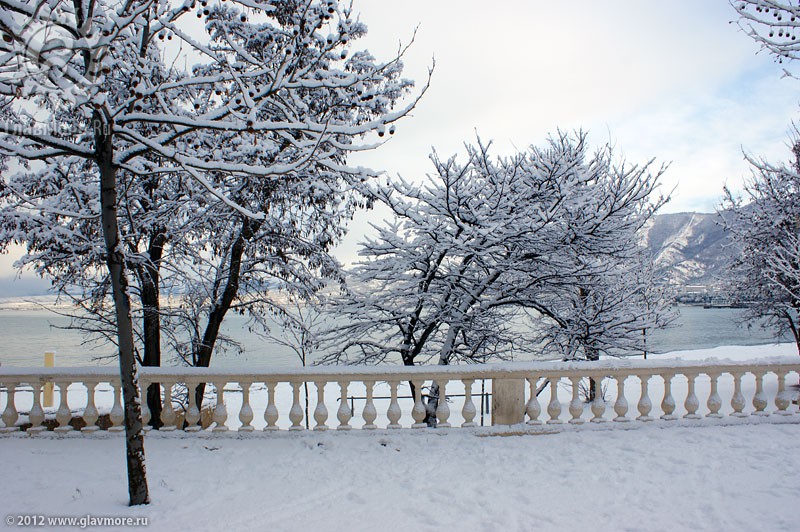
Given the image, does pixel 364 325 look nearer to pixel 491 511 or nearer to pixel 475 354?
pixel 475 354

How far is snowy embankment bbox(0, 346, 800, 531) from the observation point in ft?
11.7

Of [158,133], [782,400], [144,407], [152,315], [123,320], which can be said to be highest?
[158,133]

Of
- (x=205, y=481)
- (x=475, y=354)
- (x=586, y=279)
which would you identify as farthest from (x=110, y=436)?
(x=586, y=279)

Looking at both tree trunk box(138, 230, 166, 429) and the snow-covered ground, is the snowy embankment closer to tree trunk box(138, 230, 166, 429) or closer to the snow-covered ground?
the snow-covered ground

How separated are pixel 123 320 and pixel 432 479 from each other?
9.65ft

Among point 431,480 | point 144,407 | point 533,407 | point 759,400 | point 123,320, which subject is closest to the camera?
point 123,320

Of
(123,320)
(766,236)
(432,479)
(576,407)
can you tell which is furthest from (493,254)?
(766,236)

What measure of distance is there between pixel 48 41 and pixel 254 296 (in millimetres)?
8456

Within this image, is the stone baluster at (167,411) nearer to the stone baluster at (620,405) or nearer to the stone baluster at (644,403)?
the stone baluster at (620,405)

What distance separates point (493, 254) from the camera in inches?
337

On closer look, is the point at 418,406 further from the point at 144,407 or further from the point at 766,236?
the point at 766,236

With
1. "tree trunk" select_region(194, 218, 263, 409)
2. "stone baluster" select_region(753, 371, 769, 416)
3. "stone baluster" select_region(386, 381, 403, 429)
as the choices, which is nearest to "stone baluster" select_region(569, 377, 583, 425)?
"stone baluster" select_region(386, 381, 403, 429)

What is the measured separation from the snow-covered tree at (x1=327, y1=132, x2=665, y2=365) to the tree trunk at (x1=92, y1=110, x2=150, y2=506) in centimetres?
498

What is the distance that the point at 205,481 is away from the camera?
420cm
